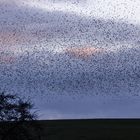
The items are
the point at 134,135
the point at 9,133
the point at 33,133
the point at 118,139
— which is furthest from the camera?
the point at 134,135

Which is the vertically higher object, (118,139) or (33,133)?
(118,139)

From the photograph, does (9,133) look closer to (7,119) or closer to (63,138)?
(7,119)

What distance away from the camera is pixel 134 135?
99.1 meters

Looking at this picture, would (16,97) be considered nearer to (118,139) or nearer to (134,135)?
(118,139)

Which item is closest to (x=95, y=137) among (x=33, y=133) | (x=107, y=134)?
(x=107, y=134)

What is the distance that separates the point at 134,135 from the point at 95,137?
24.8ft

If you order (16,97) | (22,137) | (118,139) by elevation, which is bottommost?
(22,137)

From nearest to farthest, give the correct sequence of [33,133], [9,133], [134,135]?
[9,133]
[33,133]
[134,135]

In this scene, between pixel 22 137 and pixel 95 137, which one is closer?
pixel 22 137

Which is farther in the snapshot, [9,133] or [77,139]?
[77,139]

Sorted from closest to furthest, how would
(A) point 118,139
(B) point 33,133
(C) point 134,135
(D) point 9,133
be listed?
(D) point 9,133
(B) point 33,133
(A) point 118,139
(C) point 134,135

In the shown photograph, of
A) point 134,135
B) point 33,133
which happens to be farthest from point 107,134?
point 33,133

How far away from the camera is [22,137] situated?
42.4 m

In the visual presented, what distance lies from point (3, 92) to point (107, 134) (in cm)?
5937
